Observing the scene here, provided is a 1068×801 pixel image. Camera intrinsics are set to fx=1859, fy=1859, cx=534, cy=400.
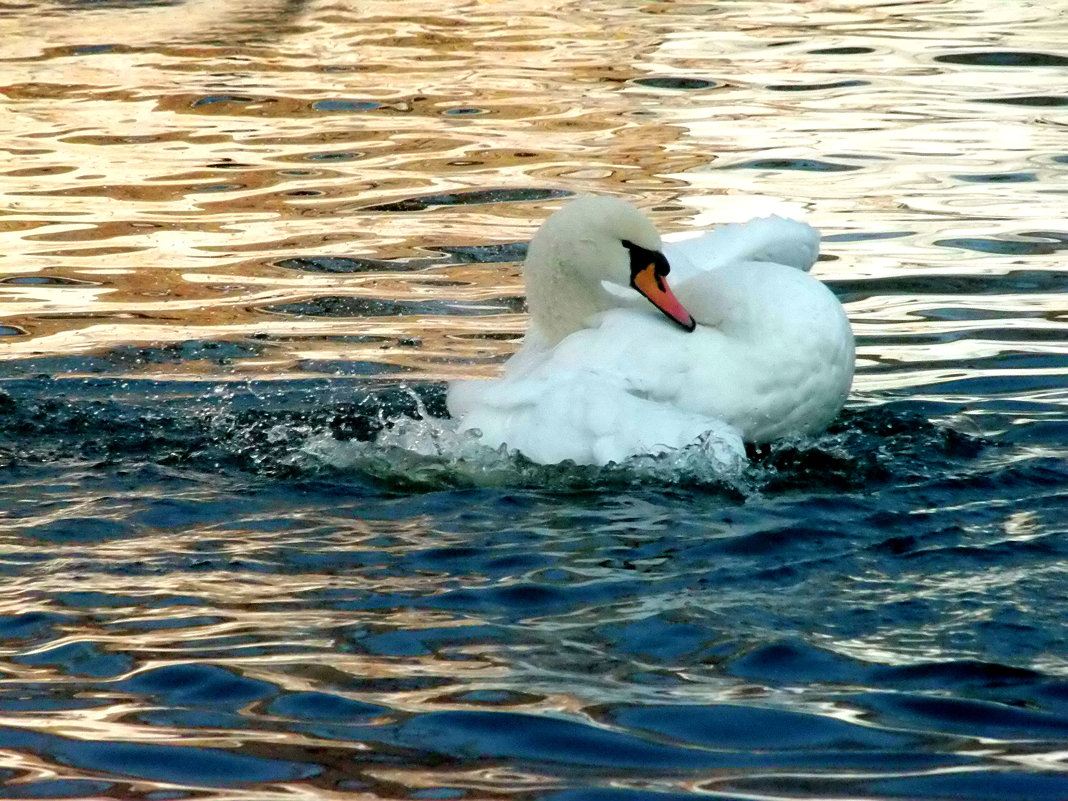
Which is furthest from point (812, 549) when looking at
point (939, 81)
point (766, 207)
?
point (939, 81)

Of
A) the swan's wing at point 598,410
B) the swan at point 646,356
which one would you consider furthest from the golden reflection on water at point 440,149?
the swan's wing at point 598,410

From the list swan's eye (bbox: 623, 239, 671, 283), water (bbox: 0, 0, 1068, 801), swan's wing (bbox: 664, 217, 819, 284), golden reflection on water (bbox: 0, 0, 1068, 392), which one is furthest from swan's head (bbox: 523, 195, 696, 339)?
golden reflection on water (bbox: 0, 0, 1068, 392)

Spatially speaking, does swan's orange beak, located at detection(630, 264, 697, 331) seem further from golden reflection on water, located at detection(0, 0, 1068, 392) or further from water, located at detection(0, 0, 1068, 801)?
golden reflection on water, located at detection(0, 0, 1068, 392)

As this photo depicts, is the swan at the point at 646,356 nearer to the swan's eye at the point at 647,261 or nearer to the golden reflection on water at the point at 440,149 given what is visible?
the swan's eye at the point at 647,261

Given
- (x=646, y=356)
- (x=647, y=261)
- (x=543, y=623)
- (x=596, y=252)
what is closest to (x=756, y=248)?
(x=647, y=261)

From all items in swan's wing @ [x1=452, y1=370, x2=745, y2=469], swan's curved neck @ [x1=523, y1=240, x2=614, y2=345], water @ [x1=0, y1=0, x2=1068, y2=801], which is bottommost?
water @ [x1=0, y1=0, x2=1068, y2=801]

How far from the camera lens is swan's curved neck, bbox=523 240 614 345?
6152mm

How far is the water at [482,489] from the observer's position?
3.81 meters

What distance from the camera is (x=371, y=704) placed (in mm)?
4004

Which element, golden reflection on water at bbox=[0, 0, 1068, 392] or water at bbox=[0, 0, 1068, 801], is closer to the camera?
water at bbox=[0, 0, 1068, 801]

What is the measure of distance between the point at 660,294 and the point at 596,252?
10.4 inches

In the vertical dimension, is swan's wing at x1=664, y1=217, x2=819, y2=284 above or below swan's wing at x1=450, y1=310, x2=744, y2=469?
above

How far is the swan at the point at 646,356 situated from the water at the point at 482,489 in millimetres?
124

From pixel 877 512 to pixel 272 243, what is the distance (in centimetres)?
530
